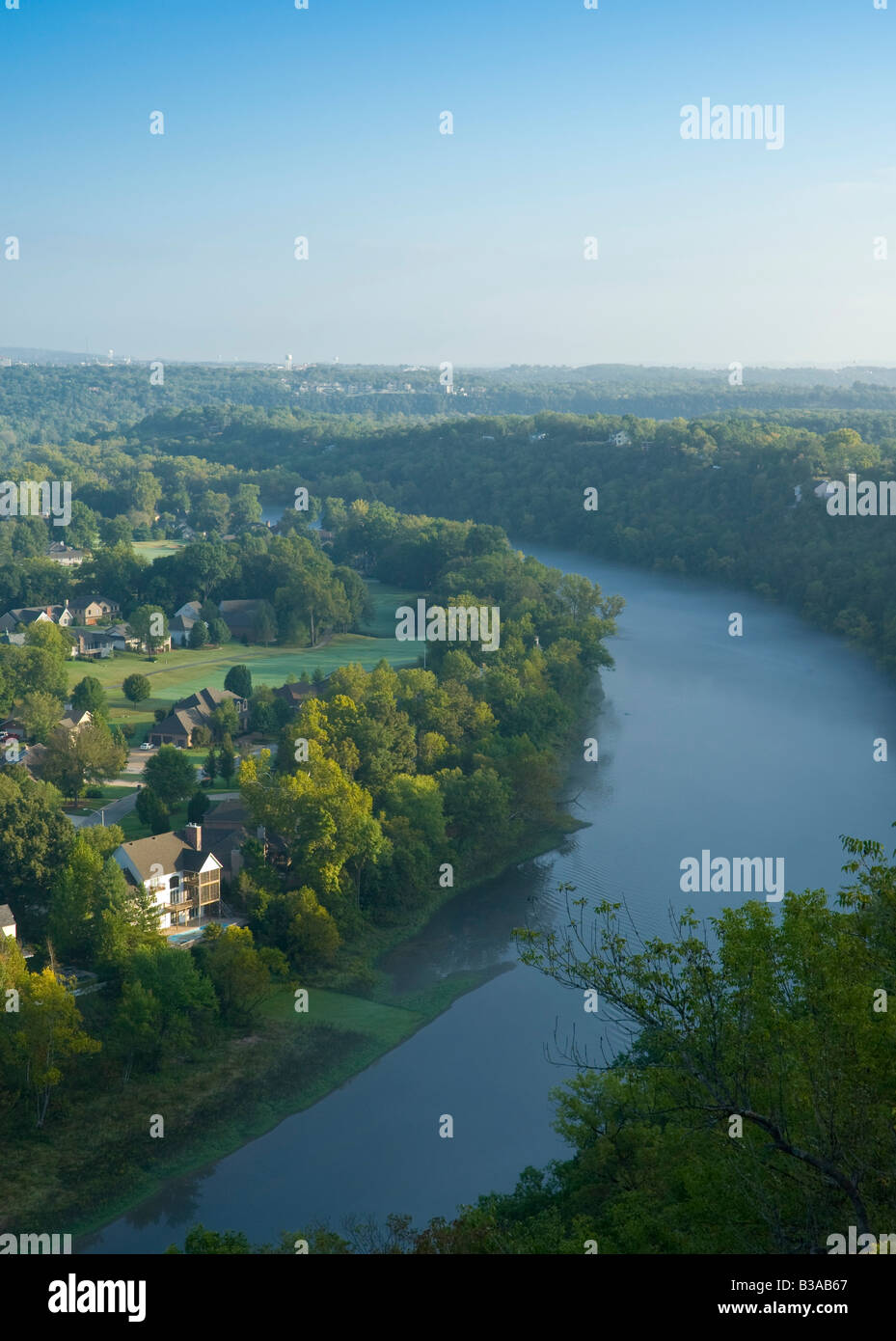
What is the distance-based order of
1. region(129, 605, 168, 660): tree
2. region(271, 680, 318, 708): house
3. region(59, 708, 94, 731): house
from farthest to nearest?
region(129, 605, 168, 660): tree
region(271, 680, 318, 708): house
region(59, 708, 94, 731): house

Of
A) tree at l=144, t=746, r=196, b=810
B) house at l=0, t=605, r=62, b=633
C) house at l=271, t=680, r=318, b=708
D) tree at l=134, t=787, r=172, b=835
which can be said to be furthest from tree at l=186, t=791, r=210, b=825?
house at l=0, t=605, r=62, b=633

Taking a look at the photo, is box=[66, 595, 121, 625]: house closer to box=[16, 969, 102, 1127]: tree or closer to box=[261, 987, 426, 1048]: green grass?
box=[261, 987, 426, 1048]: green grass

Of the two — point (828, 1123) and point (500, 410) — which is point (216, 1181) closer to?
point (828, 1123)

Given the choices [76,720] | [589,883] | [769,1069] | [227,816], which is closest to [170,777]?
[227,816]

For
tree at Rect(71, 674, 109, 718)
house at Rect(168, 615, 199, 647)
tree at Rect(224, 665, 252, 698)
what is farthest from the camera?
house at Rect(168, 615, 199, 647)

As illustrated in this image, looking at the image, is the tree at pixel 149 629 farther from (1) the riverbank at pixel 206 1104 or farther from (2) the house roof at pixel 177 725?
(1) the riverbank at pixel 206 1104

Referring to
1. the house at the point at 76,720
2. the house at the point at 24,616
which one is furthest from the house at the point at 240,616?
the house at the point at 76,720

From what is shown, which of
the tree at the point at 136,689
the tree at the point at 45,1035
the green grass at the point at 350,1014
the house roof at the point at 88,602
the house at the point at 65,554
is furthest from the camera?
the house at the point at 65,554

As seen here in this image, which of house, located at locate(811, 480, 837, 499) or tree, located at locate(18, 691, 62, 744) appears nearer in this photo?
tree, located at locate(18, 691, 62, 744)
